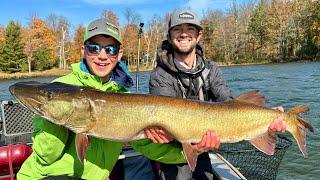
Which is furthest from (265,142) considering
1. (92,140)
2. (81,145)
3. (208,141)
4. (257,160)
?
(257,160)

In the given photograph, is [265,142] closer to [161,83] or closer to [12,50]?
[161,83]

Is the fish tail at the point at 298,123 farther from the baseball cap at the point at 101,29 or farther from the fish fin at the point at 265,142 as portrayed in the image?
the baseball cap at the point at 101,29

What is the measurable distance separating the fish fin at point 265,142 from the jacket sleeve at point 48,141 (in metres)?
1.46

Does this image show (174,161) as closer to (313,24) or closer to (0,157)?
(0,157)

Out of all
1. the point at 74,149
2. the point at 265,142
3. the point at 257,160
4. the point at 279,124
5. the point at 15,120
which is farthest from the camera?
the point at 257,160

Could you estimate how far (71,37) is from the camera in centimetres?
6194

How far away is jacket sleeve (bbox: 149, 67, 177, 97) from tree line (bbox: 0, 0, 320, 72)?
148 ft

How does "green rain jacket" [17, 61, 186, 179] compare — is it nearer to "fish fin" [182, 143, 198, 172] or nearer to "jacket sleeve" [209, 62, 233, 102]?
"fish fin" [182, 143, 198, 172]

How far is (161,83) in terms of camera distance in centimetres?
389

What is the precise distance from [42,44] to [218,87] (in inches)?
2065

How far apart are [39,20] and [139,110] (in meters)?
59.8

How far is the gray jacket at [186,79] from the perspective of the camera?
3926 mm

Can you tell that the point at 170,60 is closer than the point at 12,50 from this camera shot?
Yes

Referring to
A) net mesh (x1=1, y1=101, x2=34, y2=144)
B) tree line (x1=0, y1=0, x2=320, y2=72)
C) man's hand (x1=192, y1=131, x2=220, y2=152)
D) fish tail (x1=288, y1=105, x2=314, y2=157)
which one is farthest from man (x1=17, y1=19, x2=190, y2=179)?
tree line (x1=0, y1=0, x2=320, y2=72)
